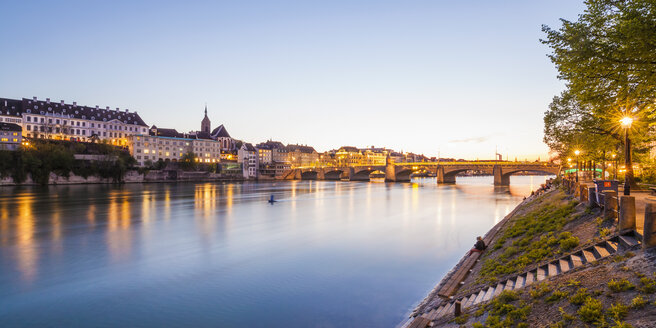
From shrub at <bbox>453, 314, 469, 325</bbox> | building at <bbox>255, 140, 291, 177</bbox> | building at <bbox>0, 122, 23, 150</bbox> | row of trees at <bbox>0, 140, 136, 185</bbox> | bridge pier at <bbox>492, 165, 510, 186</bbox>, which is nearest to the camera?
shrub at <bbox>453, 314, 469, 325</bbox>

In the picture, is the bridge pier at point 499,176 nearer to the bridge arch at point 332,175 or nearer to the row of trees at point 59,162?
the bridge arch at point 332,175

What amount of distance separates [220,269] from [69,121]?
402ft

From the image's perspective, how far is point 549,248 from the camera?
485 inches

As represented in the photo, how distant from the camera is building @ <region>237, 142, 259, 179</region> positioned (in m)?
152

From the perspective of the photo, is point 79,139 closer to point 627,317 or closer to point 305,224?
point 305,224

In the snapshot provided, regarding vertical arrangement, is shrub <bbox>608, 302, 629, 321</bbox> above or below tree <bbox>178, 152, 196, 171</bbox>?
below

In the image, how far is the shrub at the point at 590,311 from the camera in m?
6.76

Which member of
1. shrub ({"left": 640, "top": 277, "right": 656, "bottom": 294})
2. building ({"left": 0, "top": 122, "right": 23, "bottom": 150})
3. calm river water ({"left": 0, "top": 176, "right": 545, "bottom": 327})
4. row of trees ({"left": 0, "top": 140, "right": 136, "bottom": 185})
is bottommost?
calm river water ({"left": 0, "top": 176, "right": 545, "bottom": 327})

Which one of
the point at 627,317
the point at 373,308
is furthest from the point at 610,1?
the point at 373,308

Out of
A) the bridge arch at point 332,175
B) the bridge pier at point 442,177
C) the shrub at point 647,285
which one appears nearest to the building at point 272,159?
the bridge arch at point 332,175

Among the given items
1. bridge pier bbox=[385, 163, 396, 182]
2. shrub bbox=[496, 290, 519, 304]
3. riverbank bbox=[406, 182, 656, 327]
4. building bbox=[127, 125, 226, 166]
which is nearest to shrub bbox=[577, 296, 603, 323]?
riverbank bbox=[406, 182, 656, 327]

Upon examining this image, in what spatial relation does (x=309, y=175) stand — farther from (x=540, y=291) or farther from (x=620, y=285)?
(x=620, y=285)

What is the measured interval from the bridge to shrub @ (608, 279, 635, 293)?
279 feet

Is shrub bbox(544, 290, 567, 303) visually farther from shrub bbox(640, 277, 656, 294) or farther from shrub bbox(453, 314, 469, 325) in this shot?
shrub bbox(453, 314, 469, 325)
